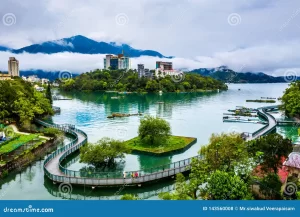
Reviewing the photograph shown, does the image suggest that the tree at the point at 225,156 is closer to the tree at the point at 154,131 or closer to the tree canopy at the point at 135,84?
the tree at the point at 154,131

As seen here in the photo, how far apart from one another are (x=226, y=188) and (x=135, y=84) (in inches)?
3304

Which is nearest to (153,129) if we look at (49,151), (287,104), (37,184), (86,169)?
(86,169)

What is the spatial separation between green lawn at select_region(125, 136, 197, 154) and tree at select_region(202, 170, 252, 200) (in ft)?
40.6

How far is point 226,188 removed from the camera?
13.4 m

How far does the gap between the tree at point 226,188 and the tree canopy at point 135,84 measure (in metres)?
81.2

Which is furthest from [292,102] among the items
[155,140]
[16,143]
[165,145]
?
[16,143]

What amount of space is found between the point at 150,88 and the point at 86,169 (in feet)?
241

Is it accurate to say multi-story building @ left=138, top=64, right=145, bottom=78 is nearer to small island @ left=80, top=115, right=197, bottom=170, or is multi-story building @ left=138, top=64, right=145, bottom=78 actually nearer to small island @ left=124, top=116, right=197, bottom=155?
small island @ left=80, top=115, right=197, bottom=170

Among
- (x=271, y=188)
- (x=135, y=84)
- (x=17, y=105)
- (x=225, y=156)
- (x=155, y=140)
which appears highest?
(x=135, y=84)

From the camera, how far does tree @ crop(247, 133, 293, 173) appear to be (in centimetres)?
1730

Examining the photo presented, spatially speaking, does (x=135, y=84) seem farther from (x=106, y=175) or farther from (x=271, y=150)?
(x=271, y=150)

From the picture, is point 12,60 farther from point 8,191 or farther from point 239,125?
point 8,191

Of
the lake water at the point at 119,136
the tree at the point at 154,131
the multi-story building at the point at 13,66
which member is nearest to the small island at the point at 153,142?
the tree at the point at 154,131

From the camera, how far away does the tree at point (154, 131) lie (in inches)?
1081
